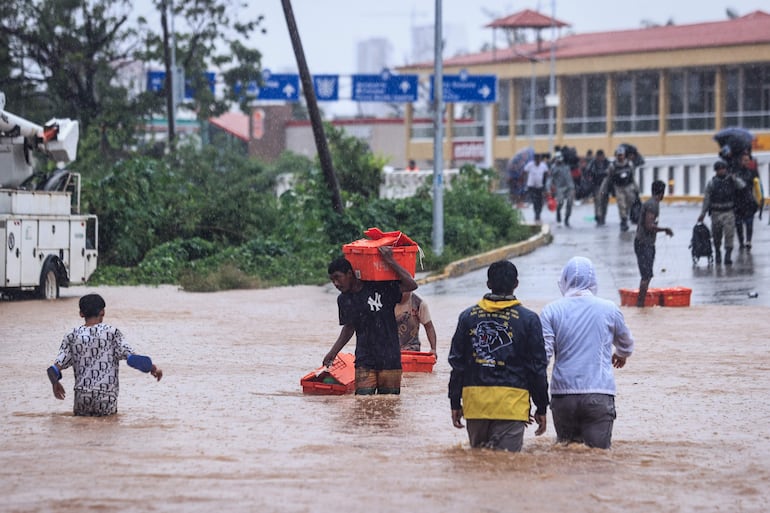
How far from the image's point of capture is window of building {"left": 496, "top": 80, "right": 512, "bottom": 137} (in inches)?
2980

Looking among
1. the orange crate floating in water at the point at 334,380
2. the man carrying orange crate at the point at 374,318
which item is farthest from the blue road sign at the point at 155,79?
the man carrying orange crate at the point at 374,318

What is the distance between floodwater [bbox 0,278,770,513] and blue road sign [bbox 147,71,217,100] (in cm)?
3318

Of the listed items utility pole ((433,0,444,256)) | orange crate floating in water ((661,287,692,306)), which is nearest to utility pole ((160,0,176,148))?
utility pole ((433,0,444,256))

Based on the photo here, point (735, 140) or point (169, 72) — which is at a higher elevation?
point (169, 72)

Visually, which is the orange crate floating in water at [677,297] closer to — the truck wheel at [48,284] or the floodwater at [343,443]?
the floodwater at [343,443]

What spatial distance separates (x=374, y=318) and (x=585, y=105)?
205 feet

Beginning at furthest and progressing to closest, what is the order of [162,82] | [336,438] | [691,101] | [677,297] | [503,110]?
[503,110], [691,101], [162,82], [677,297], [336,438]

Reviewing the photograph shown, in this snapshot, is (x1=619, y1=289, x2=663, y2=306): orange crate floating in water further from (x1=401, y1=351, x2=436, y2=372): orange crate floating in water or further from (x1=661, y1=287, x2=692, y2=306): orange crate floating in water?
(x1=401, y1=351, x2=436, y2=372): orange crate floating in water

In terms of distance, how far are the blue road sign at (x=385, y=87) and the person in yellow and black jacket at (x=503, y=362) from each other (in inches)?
2361

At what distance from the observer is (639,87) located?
227 feet

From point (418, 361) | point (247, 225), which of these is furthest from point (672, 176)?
point (418, 361)

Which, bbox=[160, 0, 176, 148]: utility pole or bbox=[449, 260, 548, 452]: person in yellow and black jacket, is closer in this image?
bbox=[449, 260, 548, 452]: person in yellow and black jacket

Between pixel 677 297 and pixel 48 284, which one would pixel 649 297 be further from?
pixel 48 284

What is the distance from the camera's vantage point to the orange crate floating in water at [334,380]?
1150 cm
